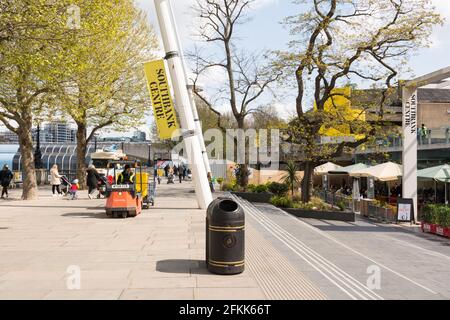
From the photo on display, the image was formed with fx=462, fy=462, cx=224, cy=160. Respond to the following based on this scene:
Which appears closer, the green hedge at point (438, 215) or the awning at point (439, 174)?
the green hedge at point (438, 215)

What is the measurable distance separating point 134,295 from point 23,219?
9.82m

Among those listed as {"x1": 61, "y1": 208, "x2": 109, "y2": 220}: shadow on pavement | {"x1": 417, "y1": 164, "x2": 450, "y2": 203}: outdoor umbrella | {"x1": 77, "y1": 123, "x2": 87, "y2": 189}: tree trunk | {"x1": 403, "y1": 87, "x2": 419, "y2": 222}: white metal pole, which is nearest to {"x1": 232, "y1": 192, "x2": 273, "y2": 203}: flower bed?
{"x1": 403, "y1": 87, "x2": 419, "y2": 222}: white metal pole

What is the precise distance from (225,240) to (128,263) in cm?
204

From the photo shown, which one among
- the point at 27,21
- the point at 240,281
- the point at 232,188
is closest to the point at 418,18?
the point at 232,188

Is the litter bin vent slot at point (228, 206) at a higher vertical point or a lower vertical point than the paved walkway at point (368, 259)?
higher

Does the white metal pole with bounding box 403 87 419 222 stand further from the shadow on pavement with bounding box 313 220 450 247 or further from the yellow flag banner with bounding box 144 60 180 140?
the yellow flag banner with bounding box 144 60 180 140

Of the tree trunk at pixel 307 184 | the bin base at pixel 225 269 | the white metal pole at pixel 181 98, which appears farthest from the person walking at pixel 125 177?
the tree trunk at pixel 307 184

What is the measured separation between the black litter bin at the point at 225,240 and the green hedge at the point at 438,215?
39.1 feet

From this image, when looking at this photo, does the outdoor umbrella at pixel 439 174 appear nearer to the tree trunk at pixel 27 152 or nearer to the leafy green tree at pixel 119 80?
the leafy green tree at pixel 119 80

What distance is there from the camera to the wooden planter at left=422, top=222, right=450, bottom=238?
16.5 meters

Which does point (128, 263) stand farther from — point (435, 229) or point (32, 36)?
point (435, 229)

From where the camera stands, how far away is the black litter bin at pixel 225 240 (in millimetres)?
7293

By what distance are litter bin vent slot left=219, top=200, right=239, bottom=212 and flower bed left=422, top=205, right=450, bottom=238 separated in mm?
11847
